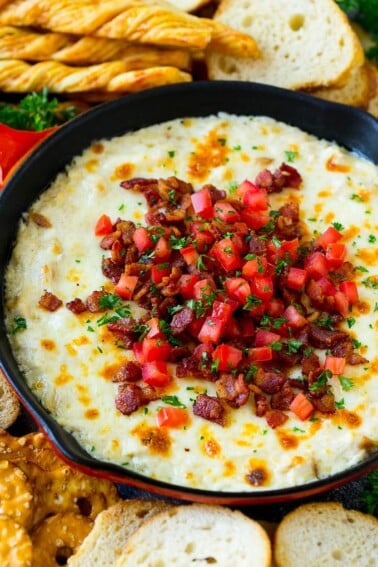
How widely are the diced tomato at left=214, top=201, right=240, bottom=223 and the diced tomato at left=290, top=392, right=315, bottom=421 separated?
1228mm

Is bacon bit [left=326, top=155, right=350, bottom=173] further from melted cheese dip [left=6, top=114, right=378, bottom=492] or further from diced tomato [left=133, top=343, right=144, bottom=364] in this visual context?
diced tomato [left=133, top=343, right=144, bottom=364]

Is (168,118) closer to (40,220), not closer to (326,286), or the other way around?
(40,220)

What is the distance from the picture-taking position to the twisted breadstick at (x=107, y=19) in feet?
18.8

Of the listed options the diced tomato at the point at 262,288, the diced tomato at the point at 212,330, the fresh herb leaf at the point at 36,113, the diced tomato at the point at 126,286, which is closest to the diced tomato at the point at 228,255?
the diced tomato at the point at 262,288

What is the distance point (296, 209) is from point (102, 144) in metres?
1.39

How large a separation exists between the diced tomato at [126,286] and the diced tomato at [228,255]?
0.52 meters

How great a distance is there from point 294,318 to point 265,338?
217mm

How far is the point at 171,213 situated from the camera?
505 cm

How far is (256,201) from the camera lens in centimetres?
514

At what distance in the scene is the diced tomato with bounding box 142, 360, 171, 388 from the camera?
4418mm

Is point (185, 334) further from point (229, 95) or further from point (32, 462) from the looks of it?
point (229, 95)

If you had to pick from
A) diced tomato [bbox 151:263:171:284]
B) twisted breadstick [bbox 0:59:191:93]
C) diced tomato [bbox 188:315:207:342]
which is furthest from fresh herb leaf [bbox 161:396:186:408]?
twisted breadstick [bbox 0:59:191:93]

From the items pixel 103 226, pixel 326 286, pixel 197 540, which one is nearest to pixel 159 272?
pixel 103 226

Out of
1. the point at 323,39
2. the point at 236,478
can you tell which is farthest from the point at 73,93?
the point at 236,478
